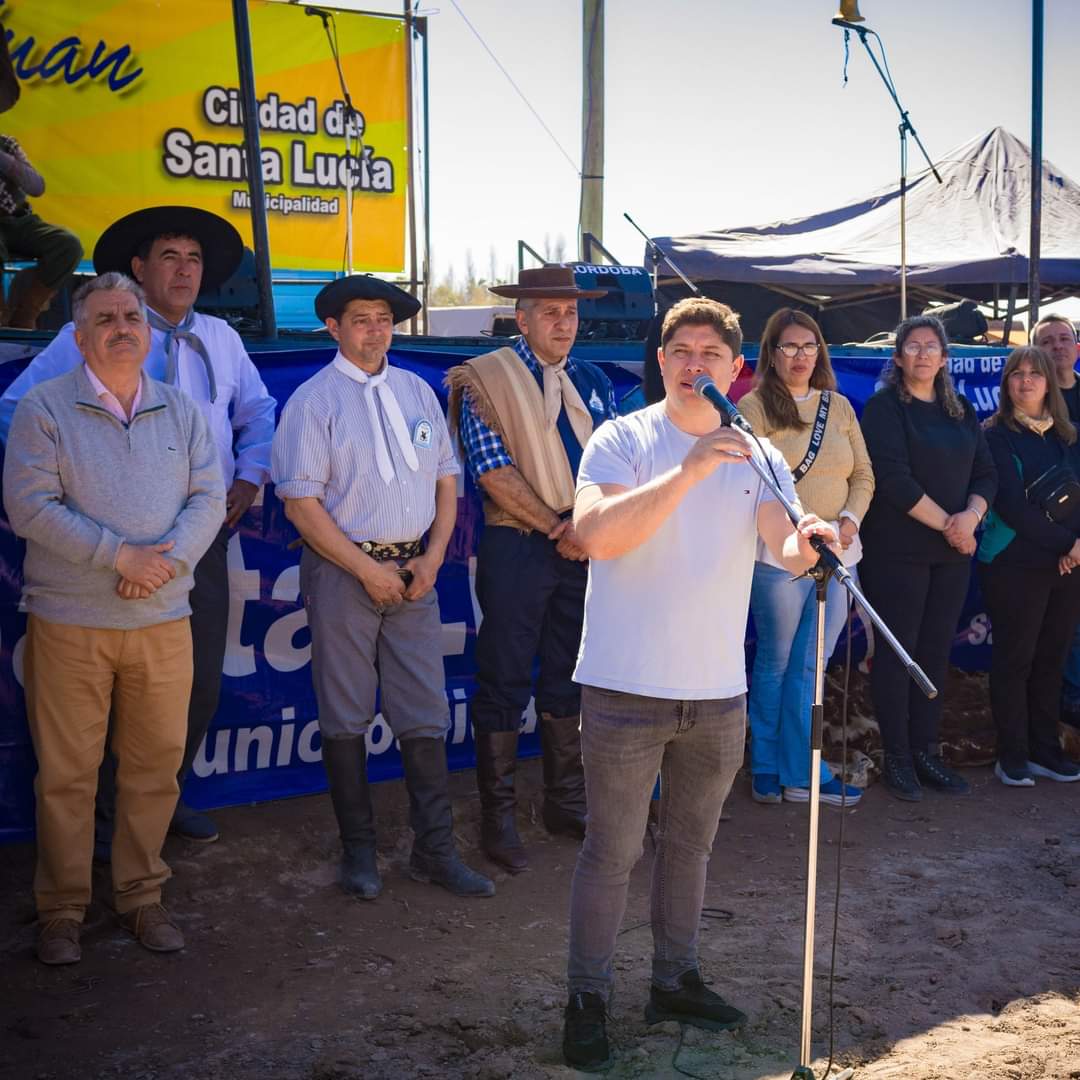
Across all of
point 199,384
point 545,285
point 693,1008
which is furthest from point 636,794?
point 545,285

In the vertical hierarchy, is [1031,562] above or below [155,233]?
below

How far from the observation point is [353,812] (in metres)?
4.77

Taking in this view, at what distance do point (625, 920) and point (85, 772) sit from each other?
1.95 meters

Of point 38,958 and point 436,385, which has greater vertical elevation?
point 436,385

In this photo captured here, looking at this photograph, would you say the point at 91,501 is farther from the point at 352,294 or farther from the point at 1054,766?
the point at 1054,766

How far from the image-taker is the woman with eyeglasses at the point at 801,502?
5.63m

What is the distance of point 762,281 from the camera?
1405cm

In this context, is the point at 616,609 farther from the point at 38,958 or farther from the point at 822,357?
the point at 822,357

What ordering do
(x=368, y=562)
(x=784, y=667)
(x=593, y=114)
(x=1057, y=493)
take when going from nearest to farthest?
(x=368, y=562)
(x=784, y=667)
(x=1057, y=493)
(x=593, y=114)

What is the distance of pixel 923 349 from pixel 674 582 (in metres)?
3.10

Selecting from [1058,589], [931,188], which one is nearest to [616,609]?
[1058,589]

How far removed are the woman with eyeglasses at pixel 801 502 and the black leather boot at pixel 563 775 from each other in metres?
0.95

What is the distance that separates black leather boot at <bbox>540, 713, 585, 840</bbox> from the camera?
5.32 meters

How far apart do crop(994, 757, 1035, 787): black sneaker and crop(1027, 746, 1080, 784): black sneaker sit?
89mm
